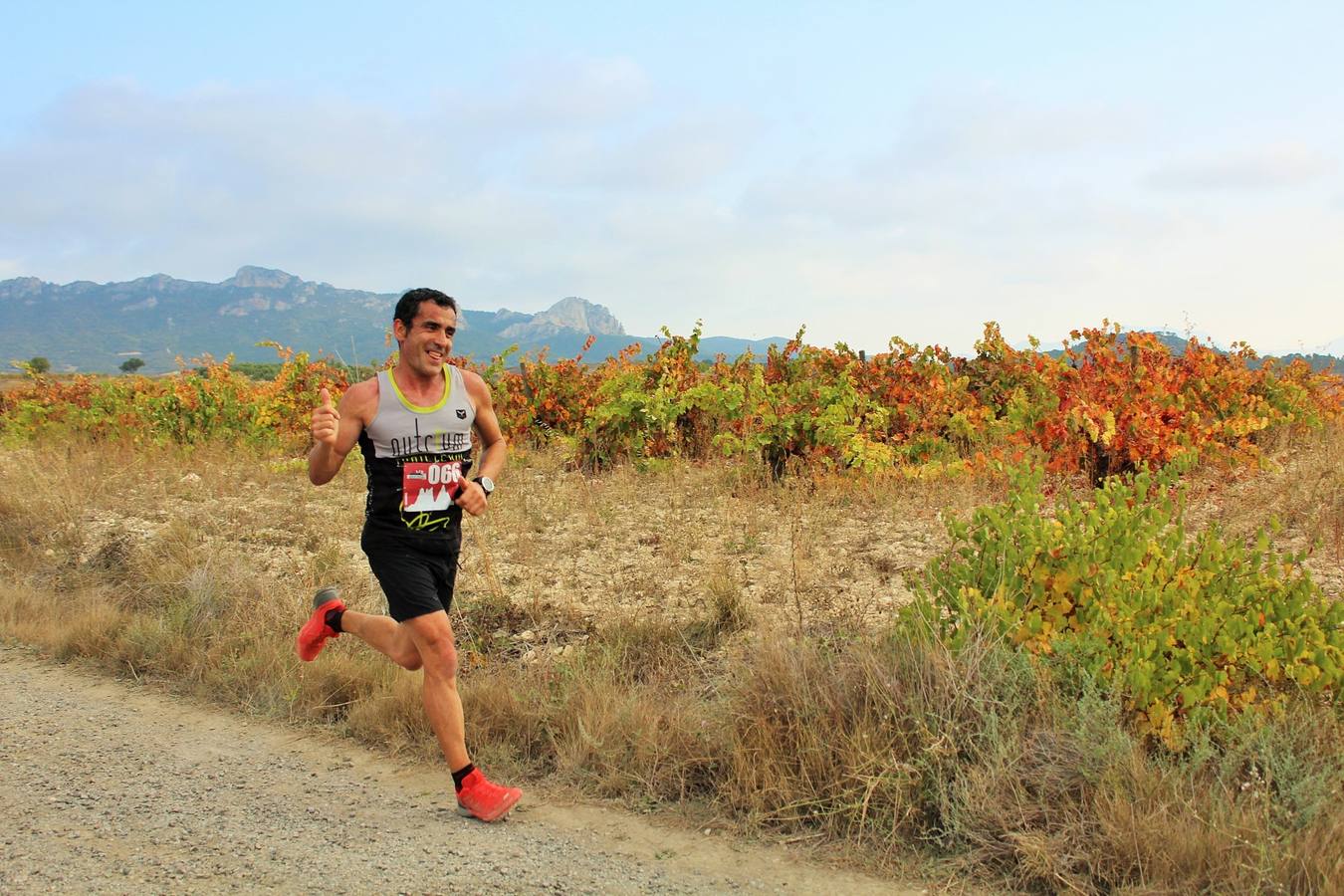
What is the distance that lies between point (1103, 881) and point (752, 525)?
403cm

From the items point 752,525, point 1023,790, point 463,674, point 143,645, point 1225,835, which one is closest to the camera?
point 1225,835

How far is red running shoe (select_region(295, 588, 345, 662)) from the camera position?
13.5 feet

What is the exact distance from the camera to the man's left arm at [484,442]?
11.5ft

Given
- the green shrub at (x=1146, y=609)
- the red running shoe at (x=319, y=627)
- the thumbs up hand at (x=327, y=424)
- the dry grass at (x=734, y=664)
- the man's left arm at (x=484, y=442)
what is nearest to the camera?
the dry grass at (x=734, y=664)

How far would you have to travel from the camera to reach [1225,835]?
2660 millimetres

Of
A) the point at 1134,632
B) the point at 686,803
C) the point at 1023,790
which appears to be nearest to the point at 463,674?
the point at 686,803

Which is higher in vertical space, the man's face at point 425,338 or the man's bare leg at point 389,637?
the man's face at point 425,338

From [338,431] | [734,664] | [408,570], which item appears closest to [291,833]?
[408,570]

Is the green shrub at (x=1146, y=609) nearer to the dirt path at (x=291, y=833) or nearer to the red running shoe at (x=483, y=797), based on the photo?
the dirt path at (x=291, y=833)

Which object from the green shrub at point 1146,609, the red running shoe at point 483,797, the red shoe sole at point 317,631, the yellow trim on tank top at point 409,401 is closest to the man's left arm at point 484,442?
the yellow trim on tank top at point 409,401

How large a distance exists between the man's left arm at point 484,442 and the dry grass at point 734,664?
3.36 ft

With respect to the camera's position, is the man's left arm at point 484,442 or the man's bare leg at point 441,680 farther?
the man's left arm at point 484,442

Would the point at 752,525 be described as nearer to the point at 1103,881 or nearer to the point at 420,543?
the point at 420,543

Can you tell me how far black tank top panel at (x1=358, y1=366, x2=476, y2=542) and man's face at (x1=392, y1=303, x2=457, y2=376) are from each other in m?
0.12
